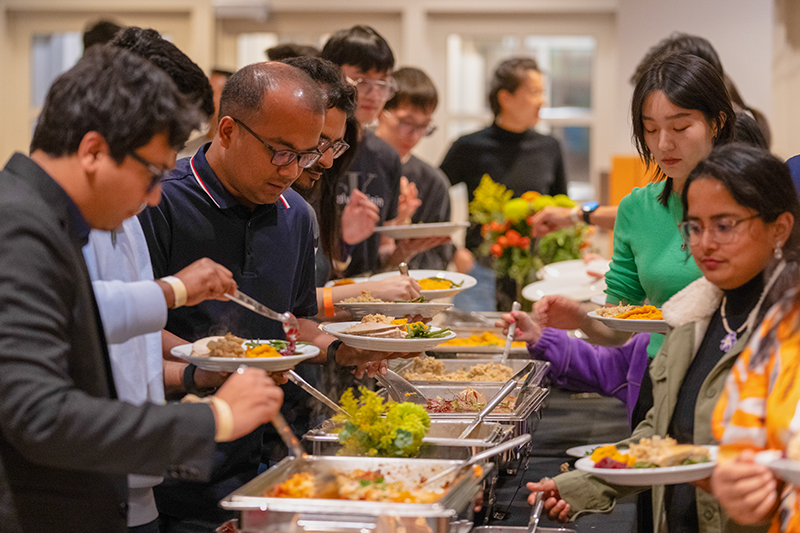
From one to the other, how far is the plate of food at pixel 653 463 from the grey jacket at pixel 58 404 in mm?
594

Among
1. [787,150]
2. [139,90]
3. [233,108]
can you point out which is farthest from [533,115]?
[139,90]

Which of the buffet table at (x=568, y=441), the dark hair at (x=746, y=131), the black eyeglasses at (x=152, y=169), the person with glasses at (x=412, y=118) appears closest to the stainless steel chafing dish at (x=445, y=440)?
the buffet table at (x=568, y=441)

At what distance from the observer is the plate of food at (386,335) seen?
1807 millimetres

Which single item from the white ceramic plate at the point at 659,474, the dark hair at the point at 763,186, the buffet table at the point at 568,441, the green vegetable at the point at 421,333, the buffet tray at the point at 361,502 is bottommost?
the buffet table at the point at 568,441

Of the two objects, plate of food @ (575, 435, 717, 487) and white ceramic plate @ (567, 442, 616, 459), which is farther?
white ceramic plate @ (567, 442, 616, 459)

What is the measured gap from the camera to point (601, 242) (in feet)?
19.5

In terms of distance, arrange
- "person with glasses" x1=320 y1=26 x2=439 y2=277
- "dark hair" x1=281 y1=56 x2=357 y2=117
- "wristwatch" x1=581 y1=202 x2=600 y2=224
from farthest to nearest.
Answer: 1. "wristwatch" x1=581 y1=202 x2=600 y2=224
2. "person with glasses" x1=320 y1=26 x2=439 y2=277
3. "dark hair" x1=281 y1=56 x2=357 y2=117

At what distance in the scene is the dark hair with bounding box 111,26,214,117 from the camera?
2.01 m

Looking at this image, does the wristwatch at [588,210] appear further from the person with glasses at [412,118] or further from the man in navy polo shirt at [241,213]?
the man in navy polo shirt at [241,213]

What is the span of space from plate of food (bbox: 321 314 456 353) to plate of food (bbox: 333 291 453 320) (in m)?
0.14

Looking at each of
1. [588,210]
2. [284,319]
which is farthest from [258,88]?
[588,210]

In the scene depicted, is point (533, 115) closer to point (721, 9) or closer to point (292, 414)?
point (721, 9)

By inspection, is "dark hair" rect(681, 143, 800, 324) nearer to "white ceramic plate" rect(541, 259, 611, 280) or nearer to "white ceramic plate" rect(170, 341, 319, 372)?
"white ceramic plate" rect(170, 341, 319, 372)

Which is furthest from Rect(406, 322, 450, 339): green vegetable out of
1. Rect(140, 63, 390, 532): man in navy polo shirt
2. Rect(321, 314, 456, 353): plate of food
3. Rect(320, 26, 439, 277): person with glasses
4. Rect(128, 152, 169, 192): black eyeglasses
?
Rect(320, 26, 439, 277): person with glasses
